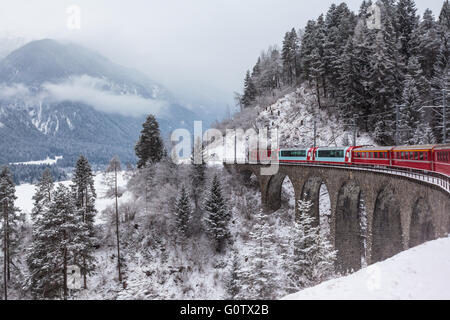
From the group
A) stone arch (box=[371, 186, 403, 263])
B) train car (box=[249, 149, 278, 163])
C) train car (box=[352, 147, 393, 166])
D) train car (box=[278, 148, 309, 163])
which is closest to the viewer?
stone arch (box=[371, 186, 403, 263])

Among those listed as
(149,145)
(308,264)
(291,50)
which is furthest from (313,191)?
(291,50)

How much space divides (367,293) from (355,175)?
16.6 metres

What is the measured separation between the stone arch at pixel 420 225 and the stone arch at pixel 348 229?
864 cm

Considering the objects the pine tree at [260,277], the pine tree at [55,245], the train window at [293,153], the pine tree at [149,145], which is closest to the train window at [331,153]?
the train window at [293,153]

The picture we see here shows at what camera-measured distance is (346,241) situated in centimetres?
2547

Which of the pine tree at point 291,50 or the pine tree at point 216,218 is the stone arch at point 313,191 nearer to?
the pine tree at point 216,218

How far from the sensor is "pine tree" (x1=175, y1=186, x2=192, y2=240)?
34.9 metres

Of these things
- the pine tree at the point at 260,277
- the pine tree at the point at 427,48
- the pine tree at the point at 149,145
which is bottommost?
the pine tree at the point at 260,277

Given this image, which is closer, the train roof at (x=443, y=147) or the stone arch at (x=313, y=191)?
the train roof at (x=443, y=147)

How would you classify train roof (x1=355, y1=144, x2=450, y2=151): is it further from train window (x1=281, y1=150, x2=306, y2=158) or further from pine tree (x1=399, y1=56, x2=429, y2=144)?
pine tree (x1=399, y1=56, x2=429, y2=144)

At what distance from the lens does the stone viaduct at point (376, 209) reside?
14.2 meters

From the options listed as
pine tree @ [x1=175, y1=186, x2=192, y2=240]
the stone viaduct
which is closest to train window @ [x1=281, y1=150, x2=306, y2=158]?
the stone viaduct

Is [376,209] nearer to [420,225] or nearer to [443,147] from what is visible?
[420,225]

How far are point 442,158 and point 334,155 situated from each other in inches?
545
